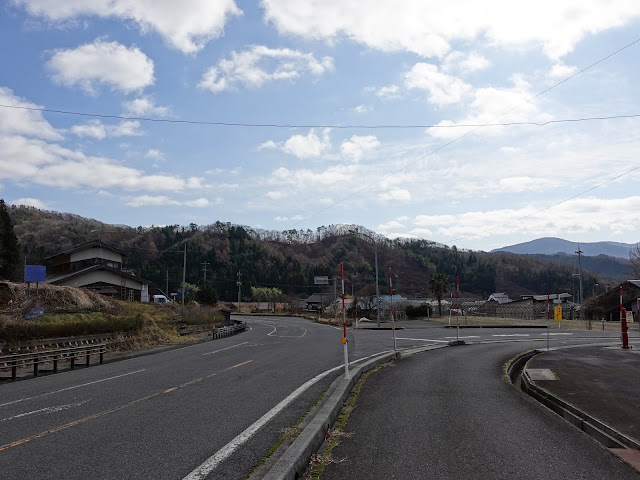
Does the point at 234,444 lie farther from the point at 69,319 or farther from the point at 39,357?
the point at 69,319

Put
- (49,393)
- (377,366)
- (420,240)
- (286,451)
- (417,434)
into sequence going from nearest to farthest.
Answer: (286,451), (417,434), (49,393), (377,366), (420,240)

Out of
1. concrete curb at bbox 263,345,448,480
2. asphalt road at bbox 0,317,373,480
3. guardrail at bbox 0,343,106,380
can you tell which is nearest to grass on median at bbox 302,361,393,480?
concrete curb at bbox 263,345,448,480

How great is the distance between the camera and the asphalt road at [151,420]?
5660 millimetres

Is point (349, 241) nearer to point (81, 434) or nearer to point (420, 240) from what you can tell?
point (420, 240)

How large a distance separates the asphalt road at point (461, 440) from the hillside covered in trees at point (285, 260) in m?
99.8

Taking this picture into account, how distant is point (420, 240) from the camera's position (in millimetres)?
174125

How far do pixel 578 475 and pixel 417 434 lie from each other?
2.18m

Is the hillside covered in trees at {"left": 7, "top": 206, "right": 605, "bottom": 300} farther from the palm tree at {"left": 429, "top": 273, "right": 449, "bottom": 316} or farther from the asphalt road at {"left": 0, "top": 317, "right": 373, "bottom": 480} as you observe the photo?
the asphalt road at {"left": 0, "top": 317, "right": 373, "bottom": 480}

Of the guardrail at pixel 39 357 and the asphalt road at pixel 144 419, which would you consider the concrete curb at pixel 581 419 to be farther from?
the guardrail at pixel 39 357

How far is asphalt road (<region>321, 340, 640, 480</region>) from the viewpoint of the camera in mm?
5332

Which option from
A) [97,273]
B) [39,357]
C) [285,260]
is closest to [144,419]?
[39,357]

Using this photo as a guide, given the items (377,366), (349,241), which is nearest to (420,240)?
(349,241)

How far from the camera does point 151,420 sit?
798cm

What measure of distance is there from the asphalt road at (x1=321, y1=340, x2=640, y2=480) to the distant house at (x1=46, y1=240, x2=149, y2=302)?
42478 millimetres
